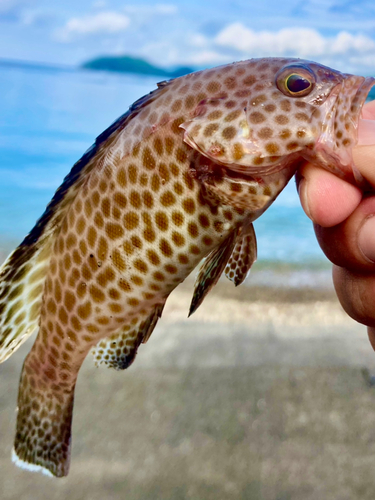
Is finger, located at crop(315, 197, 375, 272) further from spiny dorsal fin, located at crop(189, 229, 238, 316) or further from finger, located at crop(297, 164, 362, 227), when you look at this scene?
spiny dorsal fin, located at crop(189, 229, 238, 316)

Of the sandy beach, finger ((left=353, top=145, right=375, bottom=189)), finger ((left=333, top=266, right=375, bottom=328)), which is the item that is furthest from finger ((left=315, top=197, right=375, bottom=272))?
the sandy beach

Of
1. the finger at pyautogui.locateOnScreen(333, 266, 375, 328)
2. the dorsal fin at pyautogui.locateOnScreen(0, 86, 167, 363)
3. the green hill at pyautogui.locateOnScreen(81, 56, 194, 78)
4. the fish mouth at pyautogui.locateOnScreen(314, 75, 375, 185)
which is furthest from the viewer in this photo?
the green hill at pyautogui.locateOnScreen(81, 56, 194, 78)

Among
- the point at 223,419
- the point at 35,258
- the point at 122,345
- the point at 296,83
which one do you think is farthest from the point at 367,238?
the point at 223,419

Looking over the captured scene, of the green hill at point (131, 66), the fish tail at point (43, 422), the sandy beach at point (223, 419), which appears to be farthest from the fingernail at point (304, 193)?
the green hill at point (131, 66)

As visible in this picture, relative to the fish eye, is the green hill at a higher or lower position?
lower

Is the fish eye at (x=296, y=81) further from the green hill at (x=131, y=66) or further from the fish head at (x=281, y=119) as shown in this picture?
the green hill at (x=131, y=66)

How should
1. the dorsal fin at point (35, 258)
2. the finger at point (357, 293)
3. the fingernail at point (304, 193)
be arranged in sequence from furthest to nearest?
the finger at point (357, 293) < the dorsal fin at point (35, 258) < the fingernail at point (304, 193)

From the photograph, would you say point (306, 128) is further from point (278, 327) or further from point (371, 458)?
point (278, 327)
